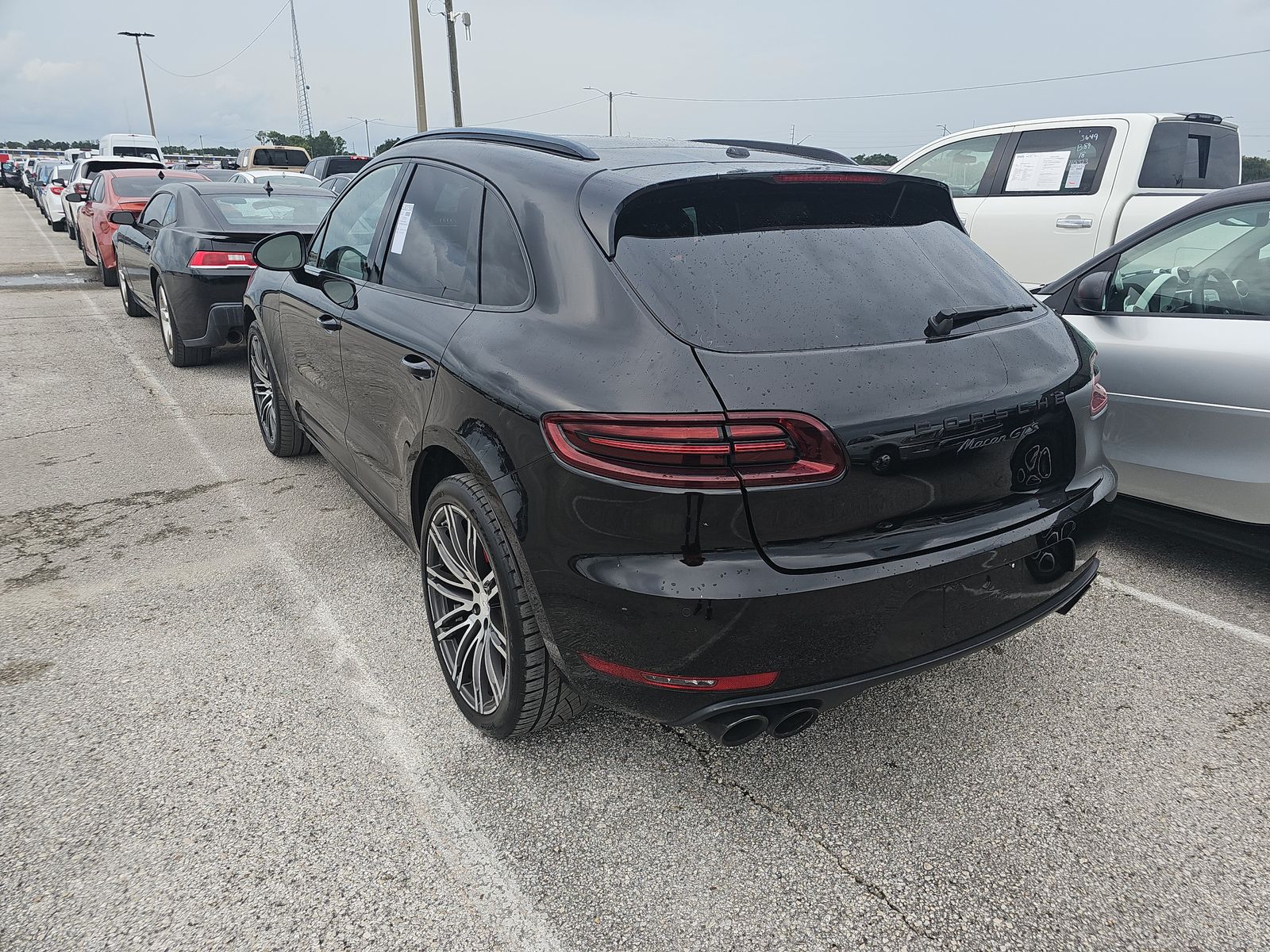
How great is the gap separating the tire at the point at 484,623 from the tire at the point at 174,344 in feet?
19.7

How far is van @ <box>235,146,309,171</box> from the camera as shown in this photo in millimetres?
26859

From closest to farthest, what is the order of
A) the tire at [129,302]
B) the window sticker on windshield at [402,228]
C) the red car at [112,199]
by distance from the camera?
the window sticker on windshield at [402,228], the tire at [129,302], the red car at [112,199]

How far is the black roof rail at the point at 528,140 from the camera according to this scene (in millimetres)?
2631

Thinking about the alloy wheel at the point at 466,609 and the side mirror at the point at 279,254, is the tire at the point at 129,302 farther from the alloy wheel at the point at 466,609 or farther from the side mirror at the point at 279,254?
the alloy wheel at the point at 466,609

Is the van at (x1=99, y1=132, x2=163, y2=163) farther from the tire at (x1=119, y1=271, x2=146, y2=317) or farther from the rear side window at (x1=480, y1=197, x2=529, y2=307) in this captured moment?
the rear side window at (x1=480, y1=197, x2=529, y2=307)

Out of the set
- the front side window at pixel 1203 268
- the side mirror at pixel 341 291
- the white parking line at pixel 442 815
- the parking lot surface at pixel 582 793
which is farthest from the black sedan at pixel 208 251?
the front side window at pixel 1203 268

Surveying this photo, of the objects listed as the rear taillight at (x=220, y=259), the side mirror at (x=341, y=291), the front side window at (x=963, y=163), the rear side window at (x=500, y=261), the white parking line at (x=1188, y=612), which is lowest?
the white parking line at (x=1188, y=612)

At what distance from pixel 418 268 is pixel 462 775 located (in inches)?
66.1

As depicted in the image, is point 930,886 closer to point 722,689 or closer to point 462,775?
point 722,689

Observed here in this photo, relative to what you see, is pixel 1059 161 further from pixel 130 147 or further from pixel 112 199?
pixel 130 147

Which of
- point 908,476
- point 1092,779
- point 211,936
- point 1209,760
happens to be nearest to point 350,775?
point 211,936

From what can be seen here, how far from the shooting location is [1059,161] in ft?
23.9

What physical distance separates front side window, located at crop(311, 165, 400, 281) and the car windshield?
13.6 feet

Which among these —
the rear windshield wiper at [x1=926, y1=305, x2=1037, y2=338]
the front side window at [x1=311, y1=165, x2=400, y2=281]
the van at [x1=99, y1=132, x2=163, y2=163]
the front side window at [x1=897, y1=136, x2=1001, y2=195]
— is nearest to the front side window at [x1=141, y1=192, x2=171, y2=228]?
the front side window at [x1=311, y1=165, x2=400, y2=281]
